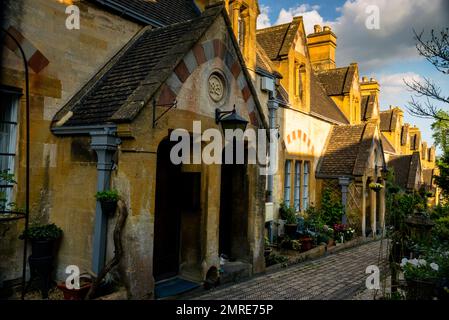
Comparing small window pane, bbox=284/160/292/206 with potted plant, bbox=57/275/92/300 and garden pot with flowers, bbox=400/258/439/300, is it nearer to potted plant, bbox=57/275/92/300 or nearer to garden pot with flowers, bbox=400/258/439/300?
garden pot with flowers, bbox=400/258/439/300

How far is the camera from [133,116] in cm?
562

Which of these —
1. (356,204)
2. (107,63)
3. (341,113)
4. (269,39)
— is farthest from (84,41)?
(341,113)

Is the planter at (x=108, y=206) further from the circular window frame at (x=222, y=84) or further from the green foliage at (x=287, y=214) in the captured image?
the green foliage at (x=287, y=214)

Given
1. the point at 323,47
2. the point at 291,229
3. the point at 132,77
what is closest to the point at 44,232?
the point at 132,77

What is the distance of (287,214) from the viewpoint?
13484 millimetres

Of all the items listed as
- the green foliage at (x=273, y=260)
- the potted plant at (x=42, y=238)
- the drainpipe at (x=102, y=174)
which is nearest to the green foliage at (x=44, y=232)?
the potted plant at (x=42, y=238)

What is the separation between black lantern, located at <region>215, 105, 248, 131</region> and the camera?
283 inches

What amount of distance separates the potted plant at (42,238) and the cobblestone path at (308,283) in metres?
2.91

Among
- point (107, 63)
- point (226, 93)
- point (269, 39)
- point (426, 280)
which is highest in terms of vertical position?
point (269, 39)

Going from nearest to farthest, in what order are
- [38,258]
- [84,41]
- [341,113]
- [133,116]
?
[133,116], [38,258], [84,41], [341,113]

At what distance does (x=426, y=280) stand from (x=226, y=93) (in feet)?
17.7

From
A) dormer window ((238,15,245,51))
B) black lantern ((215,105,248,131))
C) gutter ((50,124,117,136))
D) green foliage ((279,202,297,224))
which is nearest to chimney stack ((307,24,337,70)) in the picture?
dormer window ((238,15,245,51))

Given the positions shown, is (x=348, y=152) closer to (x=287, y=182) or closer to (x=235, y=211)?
(x=287, y=182)

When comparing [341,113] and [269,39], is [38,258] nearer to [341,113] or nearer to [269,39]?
[269,39]
